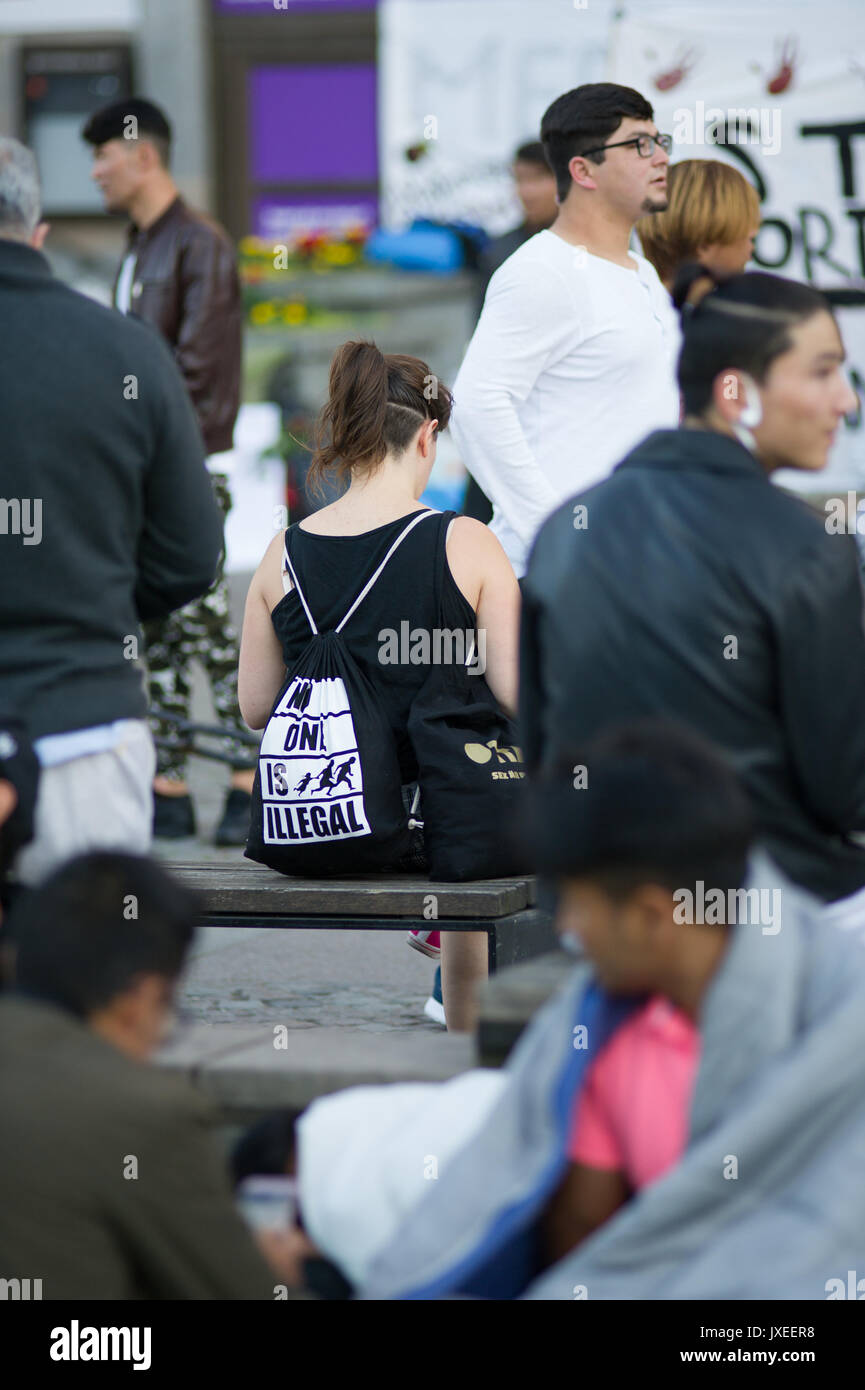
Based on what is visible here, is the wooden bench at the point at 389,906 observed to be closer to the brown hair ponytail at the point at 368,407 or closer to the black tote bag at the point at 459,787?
the black tote bag at the point at 459,787

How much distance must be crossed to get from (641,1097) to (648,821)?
356 millimetres

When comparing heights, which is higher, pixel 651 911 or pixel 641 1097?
pixel 651 911

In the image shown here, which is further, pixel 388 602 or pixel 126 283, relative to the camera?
pixel 126 283

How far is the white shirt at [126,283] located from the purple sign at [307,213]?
808cm

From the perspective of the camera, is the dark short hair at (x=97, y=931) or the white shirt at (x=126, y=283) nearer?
the dark short hair at (x=97, y=931)

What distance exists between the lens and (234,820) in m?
6.45

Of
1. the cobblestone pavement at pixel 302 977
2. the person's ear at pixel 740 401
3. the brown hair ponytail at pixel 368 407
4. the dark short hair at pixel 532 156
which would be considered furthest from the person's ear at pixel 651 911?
the dark short hair at pixel 532 156

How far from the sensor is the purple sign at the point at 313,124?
48.9 feet

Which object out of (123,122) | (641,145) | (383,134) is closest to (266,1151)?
(641,145)

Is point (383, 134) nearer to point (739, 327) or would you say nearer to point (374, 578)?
point (374, 578)

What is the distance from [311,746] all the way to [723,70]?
5626 millimetres

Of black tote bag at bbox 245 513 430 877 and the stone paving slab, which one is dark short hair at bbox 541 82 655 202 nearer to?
black tote bag at bbox 245 513 430 877

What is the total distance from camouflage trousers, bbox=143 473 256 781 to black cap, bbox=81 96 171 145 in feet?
3.93

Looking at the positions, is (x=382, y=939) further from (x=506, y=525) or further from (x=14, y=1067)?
(x=14, y=1067)
